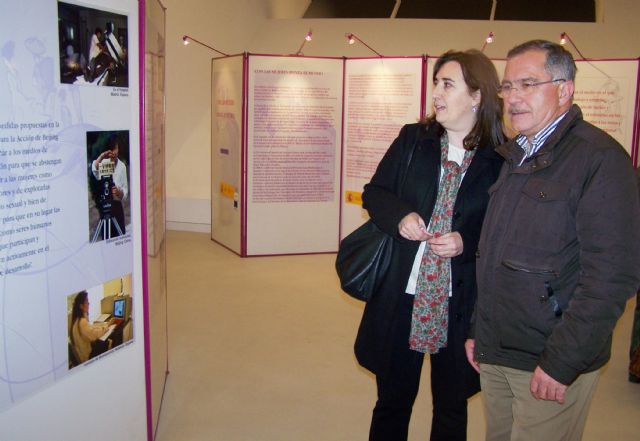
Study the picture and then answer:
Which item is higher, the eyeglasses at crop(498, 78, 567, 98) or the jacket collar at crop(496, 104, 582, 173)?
the eyeglasses at crop(498, 78, 567, 98)

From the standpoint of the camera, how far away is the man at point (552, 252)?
5.25ft

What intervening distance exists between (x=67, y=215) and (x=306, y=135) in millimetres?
4811

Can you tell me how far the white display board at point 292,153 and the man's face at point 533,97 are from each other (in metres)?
4.99

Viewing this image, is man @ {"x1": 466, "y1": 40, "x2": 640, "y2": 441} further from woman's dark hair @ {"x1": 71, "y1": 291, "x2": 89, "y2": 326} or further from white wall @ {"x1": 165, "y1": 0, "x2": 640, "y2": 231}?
white wall @ {"x1": 165, "y1": 0, "x2": 640, "y2": 231}

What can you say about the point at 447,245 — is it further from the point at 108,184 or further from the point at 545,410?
the point at 108,184

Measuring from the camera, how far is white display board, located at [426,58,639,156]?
6.03 meters

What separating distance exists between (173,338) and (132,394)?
73.5 inches

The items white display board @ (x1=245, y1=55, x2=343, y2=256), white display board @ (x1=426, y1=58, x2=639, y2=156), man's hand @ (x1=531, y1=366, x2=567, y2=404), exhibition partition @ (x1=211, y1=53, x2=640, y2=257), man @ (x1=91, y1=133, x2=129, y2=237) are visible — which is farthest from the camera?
white display board @ (x1=245, y1=55, x2=343, y2=256)

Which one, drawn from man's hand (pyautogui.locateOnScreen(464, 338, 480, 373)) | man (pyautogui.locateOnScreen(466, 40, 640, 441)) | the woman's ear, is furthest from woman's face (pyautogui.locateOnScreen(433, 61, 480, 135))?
man's hand (pyautogui.locateOnScreen(464, 338, 480, 373))

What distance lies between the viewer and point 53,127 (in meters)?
1.98

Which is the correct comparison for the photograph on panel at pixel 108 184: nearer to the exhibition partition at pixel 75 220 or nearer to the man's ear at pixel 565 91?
the exhibition partition at pixel 75 220

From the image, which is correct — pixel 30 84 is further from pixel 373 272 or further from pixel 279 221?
pixel 279 221

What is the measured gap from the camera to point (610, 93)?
612 cm

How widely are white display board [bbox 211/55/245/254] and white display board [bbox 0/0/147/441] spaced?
4297 mm
